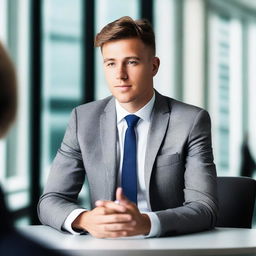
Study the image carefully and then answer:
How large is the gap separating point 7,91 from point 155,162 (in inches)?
63.3

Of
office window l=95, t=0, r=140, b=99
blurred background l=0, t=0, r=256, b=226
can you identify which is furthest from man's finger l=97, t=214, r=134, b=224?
office window l=95, t=0, r=140, b=99

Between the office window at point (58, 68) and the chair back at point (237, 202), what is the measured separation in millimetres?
3203

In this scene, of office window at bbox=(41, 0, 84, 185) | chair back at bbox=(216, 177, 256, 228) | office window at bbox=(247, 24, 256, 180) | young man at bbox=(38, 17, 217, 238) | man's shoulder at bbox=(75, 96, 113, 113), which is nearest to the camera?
young man at bbox=(38, 17, 217, 238)

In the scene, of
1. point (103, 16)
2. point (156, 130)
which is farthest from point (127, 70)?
point (103, 16)

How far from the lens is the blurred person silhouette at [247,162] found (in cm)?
974

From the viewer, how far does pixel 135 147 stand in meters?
2.52

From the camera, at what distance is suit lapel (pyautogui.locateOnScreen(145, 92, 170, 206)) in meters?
2.48

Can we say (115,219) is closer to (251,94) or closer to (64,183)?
(64,183)

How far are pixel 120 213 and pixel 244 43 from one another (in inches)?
376

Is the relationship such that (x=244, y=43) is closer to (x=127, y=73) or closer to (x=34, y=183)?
(x=34, y=183)

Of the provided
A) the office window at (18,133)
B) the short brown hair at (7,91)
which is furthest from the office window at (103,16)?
the short brown hair at (7,91)

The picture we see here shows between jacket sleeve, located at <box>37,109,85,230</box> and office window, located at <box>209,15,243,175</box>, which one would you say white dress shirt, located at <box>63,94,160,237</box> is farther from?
office window, located at <box>209,15,243,175</box>

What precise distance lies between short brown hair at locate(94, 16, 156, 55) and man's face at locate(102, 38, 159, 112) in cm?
2

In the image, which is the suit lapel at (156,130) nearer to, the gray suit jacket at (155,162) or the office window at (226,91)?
the gray suit jacket at (155,162)
